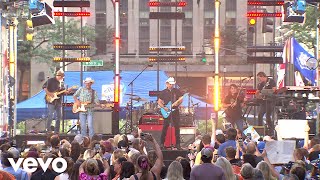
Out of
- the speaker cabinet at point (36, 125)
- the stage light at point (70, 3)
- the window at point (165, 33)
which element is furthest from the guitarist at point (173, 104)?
the window at point (165, 33)

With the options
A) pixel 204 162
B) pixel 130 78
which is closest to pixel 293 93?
pixel 204 162

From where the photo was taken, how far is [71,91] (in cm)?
2370

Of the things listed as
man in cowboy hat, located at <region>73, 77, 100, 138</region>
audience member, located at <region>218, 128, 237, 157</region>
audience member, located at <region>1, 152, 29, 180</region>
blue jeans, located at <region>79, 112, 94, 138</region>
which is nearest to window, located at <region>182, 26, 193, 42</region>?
man in cowboy hat, located at <region>73, 77, 100, 138</region>

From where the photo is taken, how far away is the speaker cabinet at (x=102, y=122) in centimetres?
2197

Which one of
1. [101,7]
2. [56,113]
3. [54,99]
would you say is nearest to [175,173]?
[54,99]

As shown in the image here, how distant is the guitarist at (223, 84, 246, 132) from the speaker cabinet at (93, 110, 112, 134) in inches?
123

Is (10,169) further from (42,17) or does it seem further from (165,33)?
(165,33)

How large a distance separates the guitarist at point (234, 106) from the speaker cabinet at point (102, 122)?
313 cm

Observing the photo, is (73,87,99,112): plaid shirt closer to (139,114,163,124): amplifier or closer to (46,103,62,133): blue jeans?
(46,103,62,133): blue jeans

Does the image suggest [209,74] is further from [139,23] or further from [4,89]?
[4,89]

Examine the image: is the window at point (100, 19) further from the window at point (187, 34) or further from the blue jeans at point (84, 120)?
the blue jeans at point (84, 120)

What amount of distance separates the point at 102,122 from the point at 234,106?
3.45 m

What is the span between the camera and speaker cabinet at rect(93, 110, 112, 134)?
22.0m

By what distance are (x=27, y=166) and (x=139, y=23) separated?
5509 centimetres
